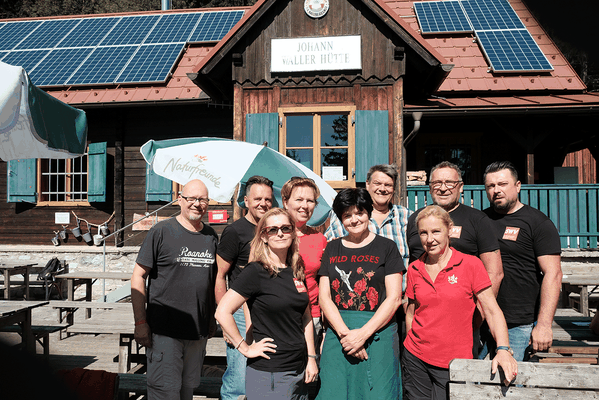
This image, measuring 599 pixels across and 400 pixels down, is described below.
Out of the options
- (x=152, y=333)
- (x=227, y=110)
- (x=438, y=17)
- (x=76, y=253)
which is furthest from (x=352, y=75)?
(x=76, y=253)

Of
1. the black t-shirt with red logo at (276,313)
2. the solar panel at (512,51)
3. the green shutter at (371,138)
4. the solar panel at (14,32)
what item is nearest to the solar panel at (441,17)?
the solar panel at (512,51)

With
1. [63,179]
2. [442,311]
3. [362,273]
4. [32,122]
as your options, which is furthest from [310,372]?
[63,179]

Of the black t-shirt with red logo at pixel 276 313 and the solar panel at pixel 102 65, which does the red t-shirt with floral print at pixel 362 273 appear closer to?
the black t-shirt with red logo at pixel 276 313

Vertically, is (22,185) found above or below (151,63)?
below

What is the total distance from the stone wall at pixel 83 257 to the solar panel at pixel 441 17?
347 inches

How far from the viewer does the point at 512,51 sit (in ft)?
31.4

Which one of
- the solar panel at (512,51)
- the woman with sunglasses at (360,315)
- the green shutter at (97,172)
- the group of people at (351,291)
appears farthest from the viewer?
the green shutter at (97,172)

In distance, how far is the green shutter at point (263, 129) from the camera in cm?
814

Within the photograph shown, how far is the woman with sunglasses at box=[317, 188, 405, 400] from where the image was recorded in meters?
2.61

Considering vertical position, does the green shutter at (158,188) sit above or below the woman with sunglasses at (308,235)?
above

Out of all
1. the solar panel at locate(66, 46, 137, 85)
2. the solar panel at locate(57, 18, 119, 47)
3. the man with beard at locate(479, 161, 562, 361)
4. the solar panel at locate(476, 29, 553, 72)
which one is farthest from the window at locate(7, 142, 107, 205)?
the solar panel at locate(476, 29, 553, 72)

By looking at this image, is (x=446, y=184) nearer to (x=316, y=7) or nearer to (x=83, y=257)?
(x=316, y=7)

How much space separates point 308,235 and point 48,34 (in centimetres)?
1268

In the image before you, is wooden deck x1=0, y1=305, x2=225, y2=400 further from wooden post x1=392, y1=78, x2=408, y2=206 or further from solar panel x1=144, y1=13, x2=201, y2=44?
solar panel x1=144, y1=13, x2=201, y2=44
